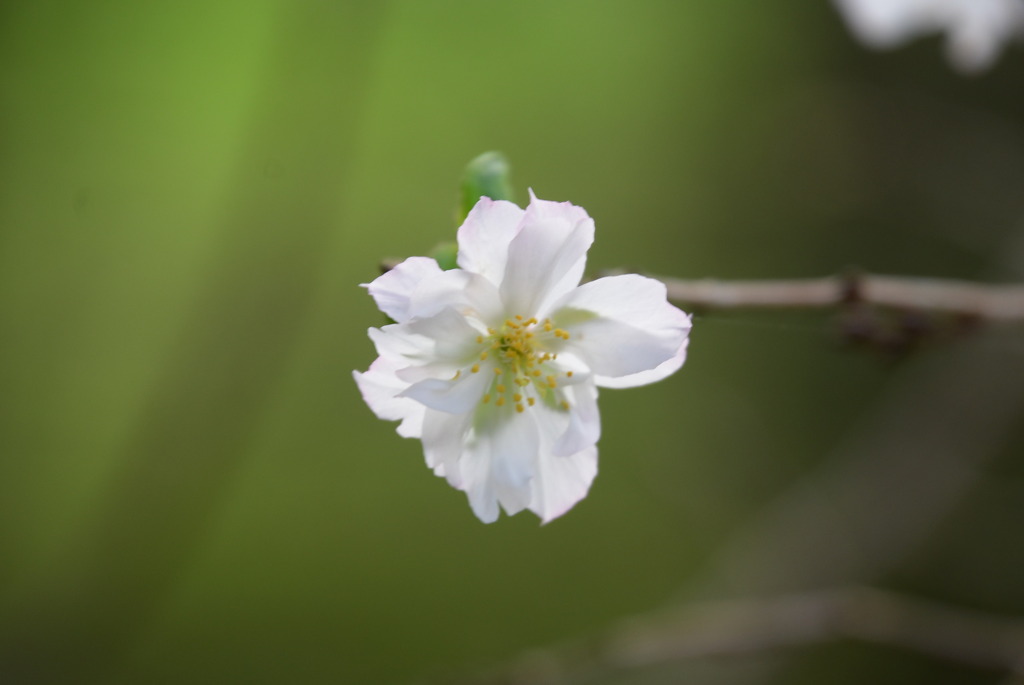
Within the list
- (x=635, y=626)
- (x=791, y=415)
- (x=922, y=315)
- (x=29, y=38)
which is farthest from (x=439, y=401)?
(x=791, y=415)

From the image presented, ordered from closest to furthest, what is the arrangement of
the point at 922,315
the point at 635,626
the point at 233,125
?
the point at 922,315, the point at 635,626, the point at 233,125

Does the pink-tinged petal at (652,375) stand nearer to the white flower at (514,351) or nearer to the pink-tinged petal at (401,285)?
the white flower at (514,351)

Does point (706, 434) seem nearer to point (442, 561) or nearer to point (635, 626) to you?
point (442, 561)

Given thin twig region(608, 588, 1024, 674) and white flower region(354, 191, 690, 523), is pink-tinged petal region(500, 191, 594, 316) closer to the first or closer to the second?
white flower region(354, 191, 690, 523)

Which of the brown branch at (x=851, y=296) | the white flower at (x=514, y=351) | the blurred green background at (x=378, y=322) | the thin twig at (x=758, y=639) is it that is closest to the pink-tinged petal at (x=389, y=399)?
the white flower at (x=514, y=351)

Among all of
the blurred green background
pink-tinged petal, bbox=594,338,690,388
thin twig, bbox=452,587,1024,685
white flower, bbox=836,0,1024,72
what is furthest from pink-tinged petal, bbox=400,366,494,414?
the blurred green background

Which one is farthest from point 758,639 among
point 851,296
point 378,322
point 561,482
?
point 378,322

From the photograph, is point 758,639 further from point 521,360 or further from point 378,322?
point 378,322

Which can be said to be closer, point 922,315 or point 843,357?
point 922,315
